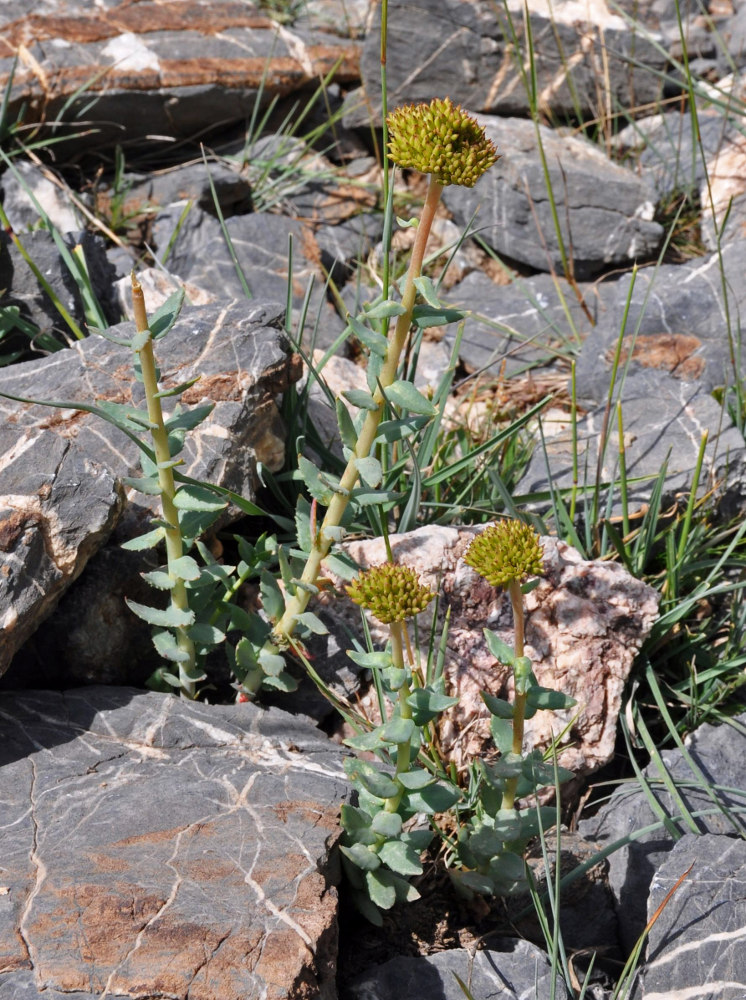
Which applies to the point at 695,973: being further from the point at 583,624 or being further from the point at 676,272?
the point at 676,272

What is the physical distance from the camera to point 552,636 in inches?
107

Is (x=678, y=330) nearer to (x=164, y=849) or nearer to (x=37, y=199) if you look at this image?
(x=37, y=199)

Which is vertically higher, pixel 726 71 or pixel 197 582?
pixel 726 71

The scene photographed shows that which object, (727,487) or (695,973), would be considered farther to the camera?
(727,487)

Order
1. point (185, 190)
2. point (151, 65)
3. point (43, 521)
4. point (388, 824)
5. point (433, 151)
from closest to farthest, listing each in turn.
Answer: point (433, 151)
point (388, 824)
point (43, 521)
point (185, 190)
point (151, 65)

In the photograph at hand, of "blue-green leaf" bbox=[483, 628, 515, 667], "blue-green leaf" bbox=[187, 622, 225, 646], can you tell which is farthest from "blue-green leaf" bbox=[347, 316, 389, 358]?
"blue-green leaf" bbox=[187, 622, 225, 646]

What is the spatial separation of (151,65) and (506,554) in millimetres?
3892

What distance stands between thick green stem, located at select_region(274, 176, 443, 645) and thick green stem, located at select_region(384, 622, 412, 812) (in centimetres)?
34

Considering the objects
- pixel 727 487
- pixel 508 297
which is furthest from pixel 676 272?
pixel 727 487

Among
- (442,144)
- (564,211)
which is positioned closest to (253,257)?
(564,211)

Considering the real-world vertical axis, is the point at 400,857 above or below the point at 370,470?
below

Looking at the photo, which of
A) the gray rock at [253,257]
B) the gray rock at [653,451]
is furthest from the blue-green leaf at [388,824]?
the gray rock at [253,257]

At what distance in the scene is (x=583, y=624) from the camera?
271cm

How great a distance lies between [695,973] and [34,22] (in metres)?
4.91
